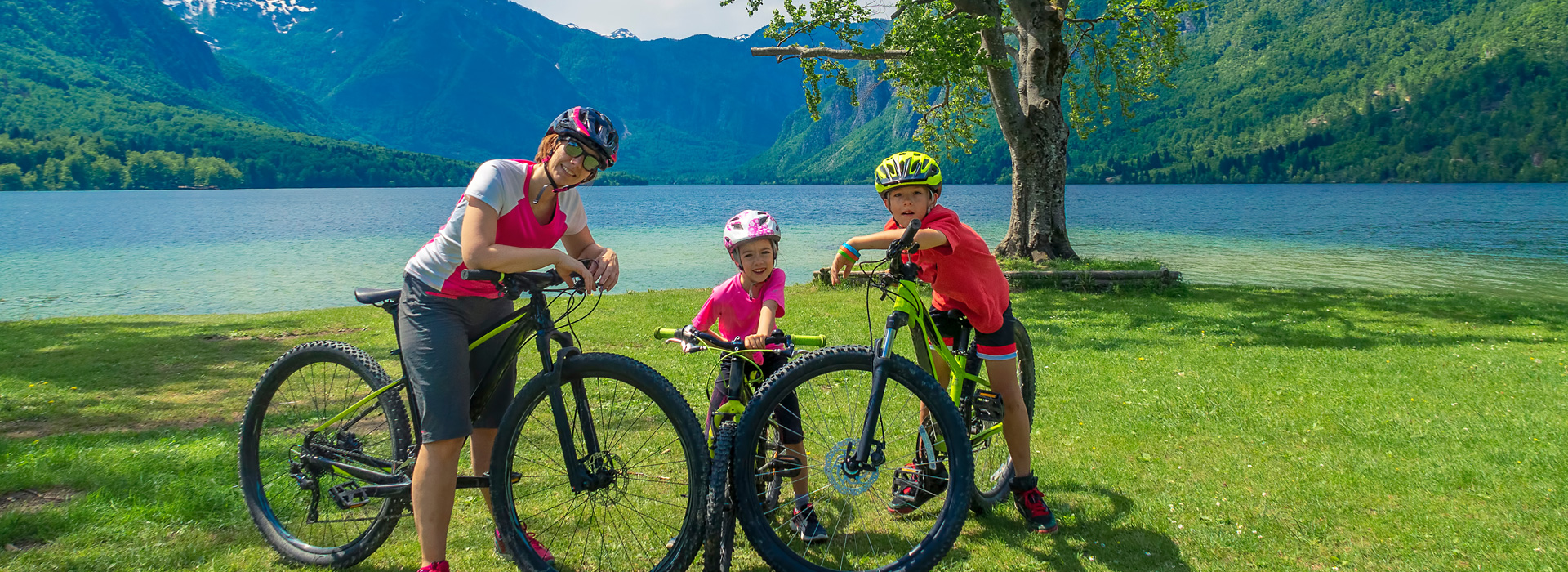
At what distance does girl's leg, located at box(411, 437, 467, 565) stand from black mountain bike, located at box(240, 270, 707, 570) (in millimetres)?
204

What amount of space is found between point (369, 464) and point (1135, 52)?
23612 mm

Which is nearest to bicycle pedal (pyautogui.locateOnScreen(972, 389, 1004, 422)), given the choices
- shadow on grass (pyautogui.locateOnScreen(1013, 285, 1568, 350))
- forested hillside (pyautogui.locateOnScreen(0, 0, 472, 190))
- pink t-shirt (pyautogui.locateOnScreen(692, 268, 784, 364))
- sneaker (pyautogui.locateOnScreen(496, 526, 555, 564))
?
pink t-shirt (pyautogui.locateOnScreen(692, 268, 784, 364))

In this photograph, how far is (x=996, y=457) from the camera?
19.4 feet

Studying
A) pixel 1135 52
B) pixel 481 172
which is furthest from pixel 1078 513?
pixel 1135 52

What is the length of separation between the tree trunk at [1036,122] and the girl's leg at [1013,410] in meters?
15.4

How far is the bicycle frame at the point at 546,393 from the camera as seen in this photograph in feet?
12.7

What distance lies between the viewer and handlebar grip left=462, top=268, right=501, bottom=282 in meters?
3.76

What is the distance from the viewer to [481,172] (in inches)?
148

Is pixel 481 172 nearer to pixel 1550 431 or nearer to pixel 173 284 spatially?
pixel 1550 431

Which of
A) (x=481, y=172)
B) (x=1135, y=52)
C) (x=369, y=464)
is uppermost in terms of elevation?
(x=1135, y=52)

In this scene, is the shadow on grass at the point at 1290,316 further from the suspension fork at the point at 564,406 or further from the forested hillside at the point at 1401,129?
the forested hillside at the point at 1401,129

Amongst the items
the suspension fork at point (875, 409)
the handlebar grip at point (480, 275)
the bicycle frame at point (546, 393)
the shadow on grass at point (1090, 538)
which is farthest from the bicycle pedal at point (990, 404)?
the handlebar grip at point (480, 275)

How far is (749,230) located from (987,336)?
1610 millimetres

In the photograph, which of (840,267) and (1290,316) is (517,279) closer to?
(840,267)
